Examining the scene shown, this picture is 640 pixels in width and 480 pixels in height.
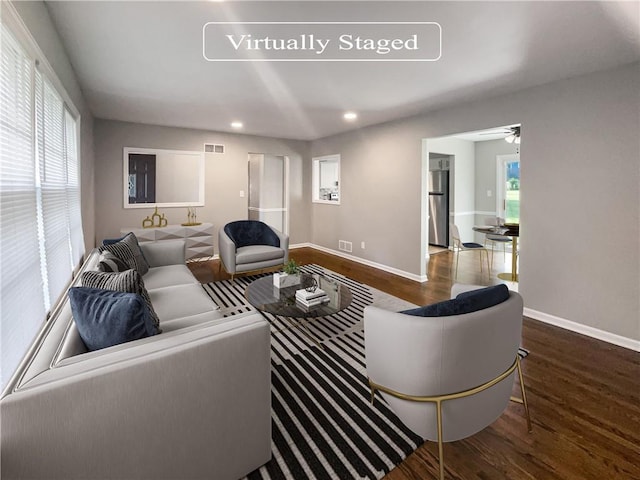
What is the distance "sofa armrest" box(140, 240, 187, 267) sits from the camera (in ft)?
11.6

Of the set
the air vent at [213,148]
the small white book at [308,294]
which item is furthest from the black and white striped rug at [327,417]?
the air vent at [213,148]

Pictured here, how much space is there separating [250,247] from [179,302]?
2333mm

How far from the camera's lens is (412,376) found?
1.39m

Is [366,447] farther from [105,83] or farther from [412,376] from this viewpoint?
[105,83]

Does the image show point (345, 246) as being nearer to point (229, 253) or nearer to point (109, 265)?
point (229, 253)

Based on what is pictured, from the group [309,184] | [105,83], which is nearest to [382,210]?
[309,184]

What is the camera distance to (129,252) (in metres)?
2.93

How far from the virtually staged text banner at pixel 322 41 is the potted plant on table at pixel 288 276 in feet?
6.10

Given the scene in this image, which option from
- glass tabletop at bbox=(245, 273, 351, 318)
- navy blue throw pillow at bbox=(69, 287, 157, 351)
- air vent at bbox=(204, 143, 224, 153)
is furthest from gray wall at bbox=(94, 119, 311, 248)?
navy blue throw pillow at bbox=(69, 287, 157, 351)

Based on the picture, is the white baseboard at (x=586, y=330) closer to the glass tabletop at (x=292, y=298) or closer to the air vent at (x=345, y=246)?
the glass tabletop at (x=292, y=298)

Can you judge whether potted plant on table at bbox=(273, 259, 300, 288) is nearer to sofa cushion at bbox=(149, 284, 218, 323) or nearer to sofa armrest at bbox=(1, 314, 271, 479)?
sofa cushion at bbox=(149, 284, 218, 323)

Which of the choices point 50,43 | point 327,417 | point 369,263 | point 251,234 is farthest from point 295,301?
point 369,263

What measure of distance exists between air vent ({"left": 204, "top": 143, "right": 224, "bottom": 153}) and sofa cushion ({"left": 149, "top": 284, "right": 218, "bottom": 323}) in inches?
147

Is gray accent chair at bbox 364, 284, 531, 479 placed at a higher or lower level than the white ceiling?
lower
